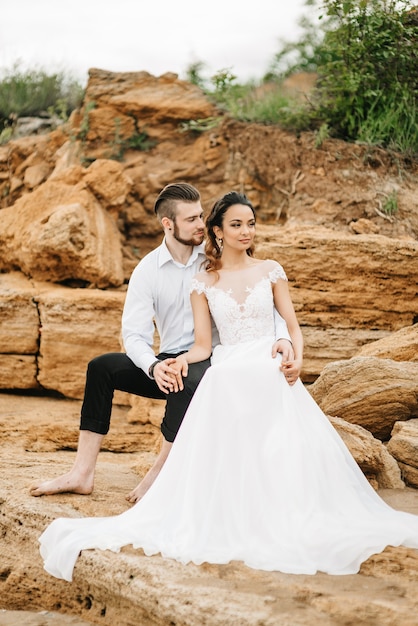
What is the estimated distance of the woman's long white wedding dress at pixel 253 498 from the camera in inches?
135

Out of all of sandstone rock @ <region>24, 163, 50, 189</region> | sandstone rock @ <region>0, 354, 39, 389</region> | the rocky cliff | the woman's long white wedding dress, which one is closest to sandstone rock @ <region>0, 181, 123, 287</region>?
the rocky cliff

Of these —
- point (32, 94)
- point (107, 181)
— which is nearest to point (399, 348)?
point (107, 181)

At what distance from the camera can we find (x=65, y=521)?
3.84 meters

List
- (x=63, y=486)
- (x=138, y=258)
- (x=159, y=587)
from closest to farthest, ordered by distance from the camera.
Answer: (x=159, y=587), (x=63, y=486), (x=138, y=258)

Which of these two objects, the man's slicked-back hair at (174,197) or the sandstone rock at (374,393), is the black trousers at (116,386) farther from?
the sandstone rock at (374,393)

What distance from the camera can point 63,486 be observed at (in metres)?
4.45

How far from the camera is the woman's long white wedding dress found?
342cm

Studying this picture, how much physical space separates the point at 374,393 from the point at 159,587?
239 cm

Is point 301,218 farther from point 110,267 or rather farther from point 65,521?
point 65,521

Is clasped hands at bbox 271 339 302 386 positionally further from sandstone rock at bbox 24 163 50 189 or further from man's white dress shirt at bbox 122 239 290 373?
sandstone rock at bbox 24 163 50 189

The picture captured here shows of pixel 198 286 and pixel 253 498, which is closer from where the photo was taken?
pixel 253 498

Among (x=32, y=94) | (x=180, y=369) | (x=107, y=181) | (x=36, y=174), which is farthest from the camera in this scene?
(x=32, y=94)

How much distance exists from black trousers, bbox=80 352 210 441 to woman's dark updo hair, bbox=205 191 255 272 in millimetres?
643

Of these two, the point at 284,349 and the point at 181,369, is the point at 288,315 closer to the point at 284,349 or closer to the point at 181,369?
the point at 284,349
